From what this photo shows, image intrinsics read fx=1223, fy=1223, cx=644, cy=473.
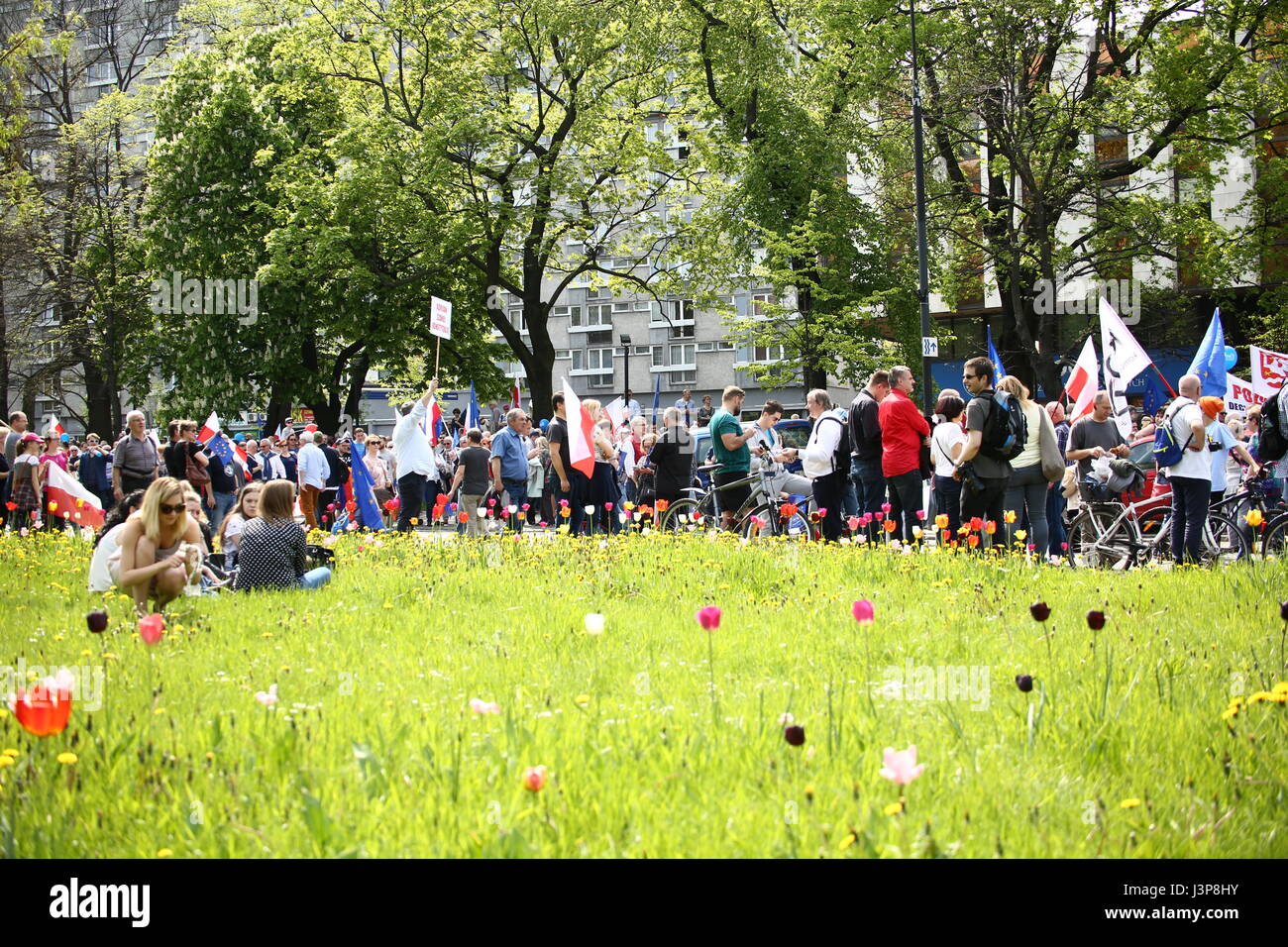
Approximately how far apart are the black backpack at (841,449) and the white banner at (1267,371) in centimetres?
616

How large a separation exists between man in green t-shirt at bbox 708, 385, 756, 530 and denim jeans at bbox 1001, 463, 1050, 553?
338 cm

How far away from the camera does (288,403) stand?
122 feet

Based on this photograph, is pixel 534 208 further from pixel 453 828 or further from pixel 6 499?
pixel 453 828

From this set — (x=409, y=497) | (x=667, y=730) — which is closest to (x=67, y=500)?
(x=409, y=497)

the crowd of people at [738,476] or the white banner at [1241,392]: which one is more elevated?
the white banner at [1241,392]

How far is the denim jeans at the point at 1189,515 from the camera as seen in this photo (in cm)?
1058

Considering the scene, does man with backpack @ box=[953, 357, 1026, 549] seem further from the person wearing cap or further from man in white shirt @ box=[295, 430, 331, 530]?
man in white shirt @ box=[295, 430, 331, 530]

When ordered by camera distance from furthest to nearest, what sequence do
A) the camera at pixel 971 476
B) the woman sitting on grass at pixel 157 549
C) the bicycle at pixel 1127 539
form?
1. the bicycle at pixel 1127 539
2. the camera at pixel 971 476
3. the woman sitting on grass at pixel 157 549

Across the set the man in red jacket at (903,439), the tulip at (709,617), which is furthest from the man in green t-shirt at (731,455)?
the tulip at (709,617)

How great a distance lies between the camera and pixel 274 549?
9070 millimetres

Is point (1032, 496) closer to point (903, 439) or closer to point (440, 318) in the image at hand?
point (903, 439)

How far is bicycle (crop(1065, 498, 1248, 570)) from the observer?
441 inches

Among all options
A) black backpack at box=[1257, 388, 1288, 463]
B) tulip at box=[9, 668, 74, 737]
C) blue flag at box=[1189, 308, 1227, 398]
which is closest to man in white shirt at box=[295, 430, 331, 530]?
blue flag at box=[1189, 308, 1227, 398]

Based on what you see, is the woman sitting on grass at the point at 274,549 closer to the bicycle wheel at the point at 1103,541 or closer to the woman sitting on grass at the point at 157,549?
the woman sitting on grass at the point at 157,549
